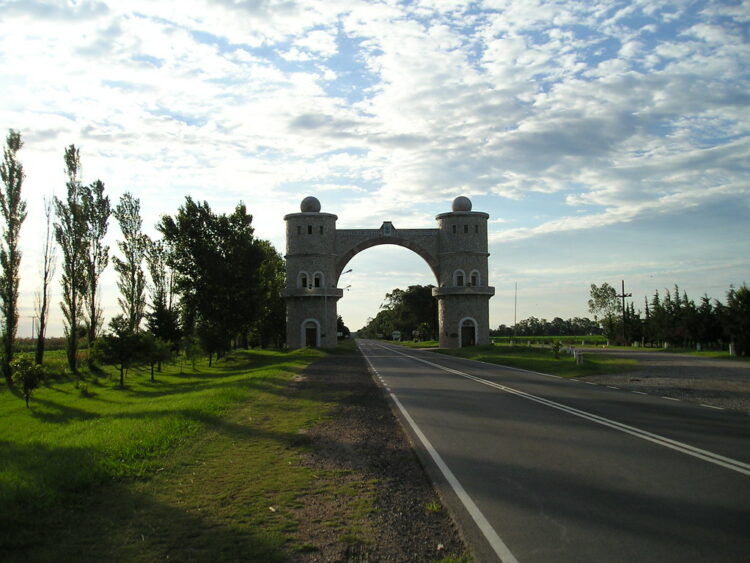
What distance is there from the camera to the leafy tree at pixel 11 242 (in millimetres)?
32344

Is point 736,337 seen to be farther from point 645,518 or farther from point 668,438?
point 645,518

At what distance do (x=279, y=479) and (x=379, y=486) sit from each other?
1.24 metres

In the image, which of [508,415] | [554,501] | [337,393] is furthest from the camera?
[337,393]

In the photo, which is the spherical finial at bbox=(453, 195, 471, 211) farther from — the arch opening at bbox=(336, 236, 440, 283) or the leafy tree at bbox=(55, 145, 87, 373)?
the leafy tree at bbox=(55, 145, 87, 373)

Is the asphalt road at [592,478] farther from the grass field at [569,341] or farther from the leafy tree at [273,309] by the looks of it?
the grass field at [569,341]

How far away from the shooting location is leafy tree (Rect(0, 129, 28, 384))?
106 ft

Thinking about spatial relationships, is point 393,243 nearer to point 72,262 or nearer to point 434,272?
point 434,272

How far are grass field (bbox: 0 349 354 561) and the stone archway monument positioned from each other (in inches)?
2008

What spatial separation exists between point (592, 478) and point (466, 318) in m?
58.6

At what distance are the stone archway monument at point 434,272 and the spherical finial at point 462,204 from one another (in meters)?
1.06

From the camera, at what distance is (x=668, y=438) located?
10047 mm

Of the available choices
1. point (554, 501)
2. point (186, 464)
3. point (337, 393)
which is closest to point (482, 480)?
point (554, 501)

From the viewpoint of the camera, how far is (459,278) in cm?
6619

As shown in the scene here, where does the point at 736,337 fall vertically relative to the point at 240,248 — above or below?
below
